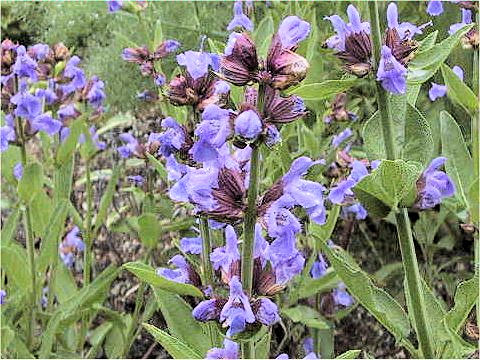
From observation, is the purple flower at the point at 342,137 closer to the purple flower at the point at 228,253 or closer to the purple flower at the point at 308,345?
the purple flower at the point at 308,345

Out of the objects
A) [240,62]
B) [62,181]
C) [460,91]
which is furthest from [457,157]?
[62,181]

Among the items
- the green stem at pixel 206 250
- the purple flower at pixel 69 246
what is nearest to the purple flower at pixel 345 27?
the green stem at pixel 206 250

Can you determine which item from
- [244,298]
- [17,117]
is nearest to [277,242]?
[244,298]

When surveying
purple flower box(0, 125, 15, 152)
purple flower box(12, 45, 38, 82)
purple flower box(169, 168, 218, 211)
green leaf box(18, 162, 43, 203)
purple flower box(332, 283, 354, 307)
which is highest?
purple flower box(169, 168, 218, 211)

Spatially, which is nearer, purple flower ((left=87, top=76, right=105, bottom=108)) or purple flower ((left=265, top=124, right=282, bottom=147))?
purple flower ((left=265, top=124, right=282, bottom=147))

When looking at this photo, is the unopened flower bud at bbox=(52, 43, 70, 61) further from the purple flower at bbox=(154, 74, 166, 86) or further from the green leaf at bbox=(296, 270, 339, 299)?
the green leaf at bbox=(296, 270, 339, 299)

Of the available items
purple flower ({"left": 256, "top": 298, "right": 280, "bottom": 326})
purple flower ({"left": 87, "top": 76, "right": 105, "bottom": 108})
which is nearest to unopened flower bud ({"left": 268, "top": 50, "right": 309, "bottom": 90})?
purple flower ({"left": 256, "top": 298, "right": 280, "bottom": 326})

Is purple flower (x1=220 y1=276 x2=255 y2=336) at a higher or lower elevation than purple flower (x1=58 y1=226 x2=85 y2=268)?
higher
